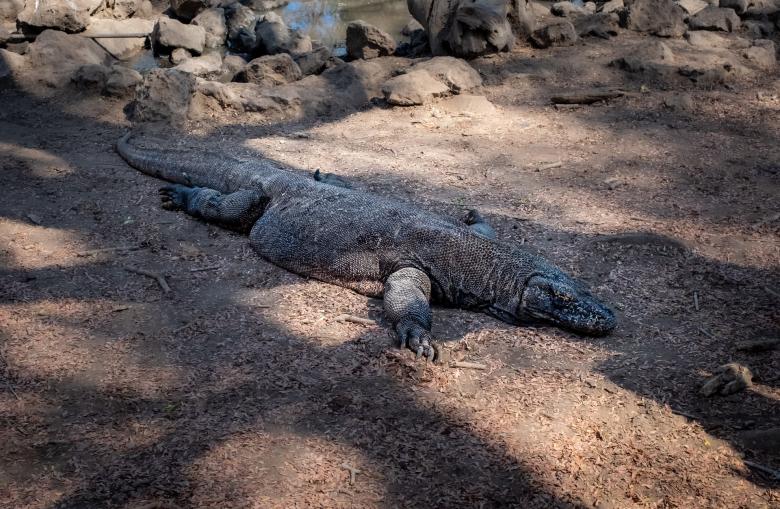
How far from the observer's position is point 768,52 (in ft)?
36.8

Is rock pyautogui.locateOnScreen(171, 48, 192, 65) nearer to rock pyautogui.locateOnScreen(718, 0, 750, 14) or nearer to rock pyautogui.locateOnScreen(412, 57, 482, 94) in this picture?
rock pyautogui.locateOnScreen(412, 57, 482, 94)

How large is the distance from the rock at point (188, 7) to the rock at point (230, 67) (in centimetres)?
370

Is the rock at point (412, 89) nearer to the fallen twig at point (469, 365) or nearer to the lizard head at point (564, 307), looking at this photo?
the lizard head at point (564, 307)

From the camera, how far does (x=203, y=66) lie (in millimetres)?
12352

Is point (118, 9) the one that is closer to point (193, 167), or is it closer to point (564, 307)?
point (193, 167)

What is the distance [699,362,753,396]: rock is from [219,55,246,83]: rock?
31.0 feet

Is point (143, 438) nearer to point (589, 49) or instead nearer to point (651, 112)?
point (651, 112)

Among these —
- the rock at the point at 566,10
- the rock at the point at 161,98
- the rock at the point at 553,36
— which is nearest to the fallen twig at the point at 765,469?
the rock at the point at 161,98

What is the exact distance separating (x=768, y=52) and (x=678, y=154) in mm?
4247

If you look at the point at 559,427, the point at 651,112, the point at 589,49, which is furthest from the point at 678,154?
the point at 559,427

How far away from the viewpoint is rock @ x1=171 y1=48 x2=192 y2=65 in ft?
43.4

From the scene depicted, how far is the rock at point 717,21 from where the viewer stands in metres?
12.4

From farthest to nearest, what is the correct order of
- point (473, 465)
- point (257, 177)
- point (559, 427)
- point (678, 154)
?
point (678, 154) → point (257, 177) → point (559, 427) → point (473, 465)

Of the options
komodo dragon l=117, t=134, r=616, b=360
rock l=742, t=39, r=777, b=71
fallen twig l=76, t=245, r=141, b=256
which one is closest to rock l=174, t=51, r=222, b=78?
komodo dragon l=117, t=134, r=616, b=360
